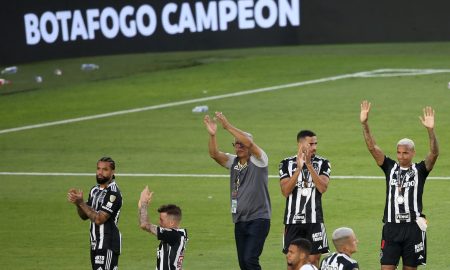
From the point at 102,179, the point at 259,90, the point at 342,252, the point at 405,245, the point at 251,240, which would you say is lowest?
the point at 405,245

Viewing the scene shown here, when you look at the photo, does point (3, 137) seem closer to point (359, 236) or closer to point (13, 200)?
point (13, 200)

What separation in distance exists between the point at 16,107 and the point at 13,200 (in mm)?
11198

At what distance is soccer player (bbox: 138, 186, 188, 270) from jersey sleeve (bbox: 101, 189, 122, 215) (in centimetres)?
64

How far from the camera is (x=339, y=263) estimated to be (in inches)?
537

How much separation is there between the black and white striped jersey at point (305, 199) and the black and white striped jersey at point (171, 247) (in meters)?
1.95

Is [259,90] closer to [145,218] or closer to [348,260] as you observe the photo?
[145,218]

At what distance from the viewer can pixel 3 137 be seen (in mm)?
31172

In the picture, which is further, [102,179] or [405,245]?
[405,245]

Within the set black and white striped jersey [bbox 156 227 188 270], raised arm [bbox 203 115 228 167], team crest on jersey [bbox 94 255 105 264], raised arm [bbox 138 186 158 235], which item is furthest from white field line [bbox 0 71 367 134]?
black and white striped jersey [bbox 156 227 188 270]

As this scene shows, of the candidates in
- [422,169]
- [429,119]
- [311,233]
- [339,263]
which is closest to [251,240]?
[311,233]

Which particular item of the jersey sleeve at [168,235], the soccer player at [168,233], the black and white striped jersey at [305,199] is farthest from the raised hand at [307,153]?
the jersey sleeve at [168,235]

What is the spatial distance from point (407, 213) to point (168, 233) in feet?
10.7

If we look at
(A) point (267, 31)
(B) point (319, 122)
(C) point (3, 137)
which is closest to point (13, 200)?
(C) point (3, 137)

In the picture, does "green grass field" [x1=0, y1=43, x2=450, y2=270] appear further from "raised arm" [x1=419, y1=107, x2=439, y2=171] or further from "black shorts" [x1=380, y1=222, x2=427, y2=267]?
"raised arm" [x1=419, y1=107, x2=439, y2=171]
